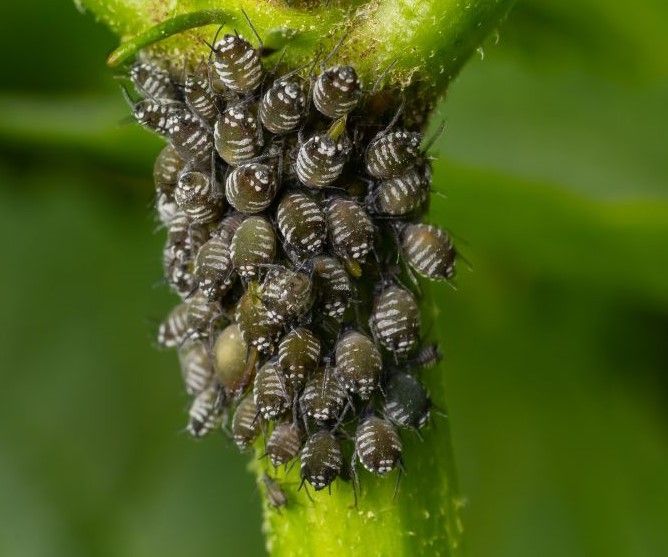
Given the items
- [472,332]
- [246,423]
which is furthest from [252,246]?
[472,332]

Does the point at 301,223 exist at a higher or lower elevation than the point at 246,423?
higher

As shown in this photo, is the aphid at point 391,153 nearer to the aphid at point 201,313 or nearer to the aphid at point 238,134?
the aphid at point 238,134

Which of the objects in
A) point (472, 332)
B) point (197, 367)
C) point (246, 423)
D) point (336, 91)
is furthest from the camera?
point (472, 332)

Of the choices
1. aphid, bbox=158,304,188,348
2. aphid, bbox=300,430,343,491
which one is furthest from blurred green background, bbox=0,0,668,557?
aphid, bbox=300,430,343,491

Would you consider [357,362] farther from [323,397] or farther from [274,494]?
[274,494]

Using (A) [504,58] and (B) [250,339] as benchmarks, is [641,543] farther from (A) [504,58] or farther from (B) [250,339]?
(B) [250,339]

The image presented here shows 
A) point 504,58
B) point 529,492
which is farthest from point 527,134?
point 529,492
